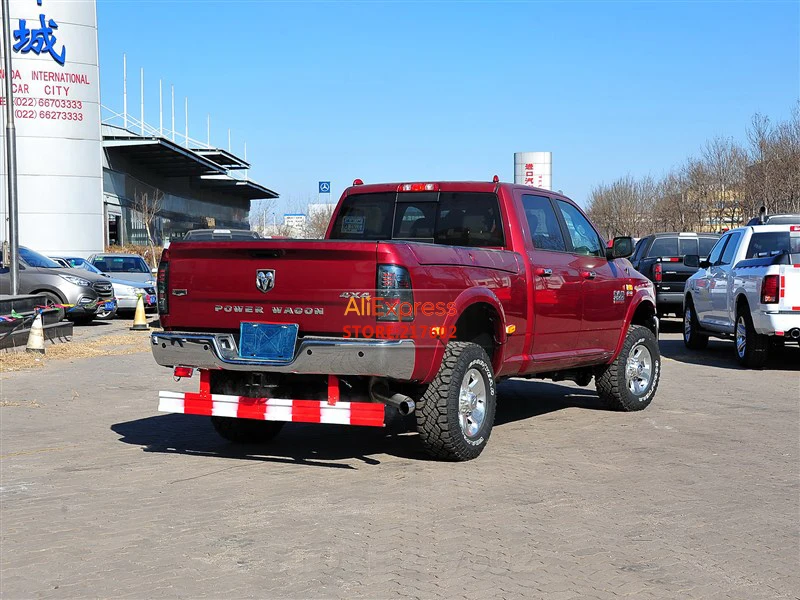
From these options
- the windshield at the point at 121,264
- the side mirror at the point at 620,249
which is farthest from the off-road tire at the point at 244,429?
the windshield at the point at 121,264

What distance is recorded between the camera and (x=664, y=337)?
20219 mm

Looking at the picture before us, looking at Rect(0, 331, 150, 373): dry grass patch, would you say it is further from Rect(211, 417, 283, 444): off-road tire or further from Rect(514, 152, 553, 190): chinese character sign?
Rect(514, 152, 553, 190): chinese character sign

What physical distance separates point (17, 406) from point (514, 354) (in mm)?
5463

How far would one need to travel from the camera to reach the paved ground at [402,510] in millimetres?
4945

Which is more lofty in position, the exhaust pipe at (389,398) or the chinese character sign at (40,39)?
the chinese character sign at (40,39)

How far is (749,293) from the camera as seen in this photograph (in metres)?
14.0

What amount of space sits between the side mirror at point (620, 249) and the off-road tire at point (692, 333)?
759 cm

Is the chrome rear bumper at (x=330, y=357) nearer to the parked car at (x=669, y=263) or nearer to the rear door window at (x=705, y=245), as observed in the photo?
the parked car at (x=669, y=263)

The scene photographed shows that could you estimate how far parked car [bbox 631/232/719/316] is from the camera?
821 inches

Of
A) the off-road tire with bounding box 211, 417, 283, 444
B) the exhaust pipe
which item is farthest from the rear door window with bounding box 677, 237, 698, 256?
the exhaust pipe

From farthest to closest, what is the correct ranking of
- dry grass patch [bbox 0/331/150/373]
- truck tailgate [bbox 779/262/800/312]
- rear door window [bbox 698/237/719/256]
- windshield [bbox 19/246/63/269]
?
rear door window [bbox 698/237/719/256] < windshield [bbox 19/246/63/269] < dry grass patch [bbox 0/331/150/373] < truck tailgate [bbox 779/262/800/312]

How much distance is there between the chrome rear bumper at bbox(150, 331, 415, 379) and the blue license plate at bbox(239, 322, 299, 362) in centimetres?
5

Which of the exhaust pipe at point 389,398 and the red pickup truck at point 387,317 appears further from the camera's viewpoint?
the exhaust pipe at point 389,398

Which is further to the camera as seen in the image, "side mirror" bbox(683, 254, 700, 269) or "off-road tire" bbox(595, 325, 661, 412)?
"side mirror" bbox(683, 254, 700, 269)
